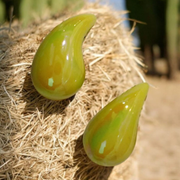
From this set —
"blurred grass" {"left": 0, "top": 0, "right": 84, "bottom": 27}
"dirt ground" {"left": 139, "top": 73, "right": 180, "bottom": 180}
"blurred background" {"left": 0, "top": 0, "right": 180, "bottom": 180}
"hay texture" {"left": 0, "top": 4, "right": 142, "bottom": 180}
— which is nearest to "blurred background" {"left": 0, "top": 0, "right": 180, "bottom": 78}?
"blurred background" {"left": 0, "top": 0, "right": 180, "bottom": 180}

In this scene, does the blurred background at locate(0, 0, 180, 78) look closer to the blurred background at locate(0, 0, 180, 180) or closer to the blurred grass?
the blurred background at locate(0, 0, 180, 180)

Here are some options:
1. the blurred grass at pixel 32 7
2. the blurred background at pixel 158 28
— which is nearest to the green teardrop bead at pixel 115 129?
the blurred grass at pixel 32 7

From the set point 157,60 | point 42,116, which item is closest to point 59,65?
point 42,116

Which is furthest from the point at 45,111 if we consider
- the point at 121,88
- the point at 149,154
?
the point at 149,154

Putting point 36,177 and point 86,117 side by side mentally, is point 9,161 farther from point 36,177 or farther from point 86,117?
point 86,117

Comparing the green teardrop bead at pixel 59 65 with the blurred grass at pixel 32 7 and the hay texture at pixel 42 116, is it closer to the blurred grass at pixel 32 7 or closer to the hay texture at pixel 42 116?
the hay texture at pixel 42 116
